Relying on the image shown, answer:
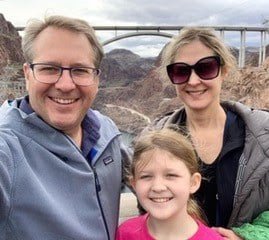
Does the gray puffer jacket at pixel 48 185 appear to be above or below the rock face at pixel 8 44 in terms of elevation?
below

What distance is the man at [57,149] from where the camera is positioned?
967 millimetres

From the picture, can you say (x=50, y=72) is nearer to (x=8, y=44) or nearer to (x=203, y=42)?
(x=203, y=42)

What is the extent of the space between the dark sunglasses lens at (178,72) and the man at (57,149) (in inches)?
13.9

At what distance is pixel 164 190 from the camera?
1139 mm

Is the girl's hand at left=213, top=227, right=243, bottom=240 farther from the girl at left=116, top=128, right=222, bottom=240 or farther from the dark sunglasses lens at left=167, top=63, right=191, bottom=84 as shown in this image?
the dark sunglasses lens at left=167, top=63, right=191, bottom=84

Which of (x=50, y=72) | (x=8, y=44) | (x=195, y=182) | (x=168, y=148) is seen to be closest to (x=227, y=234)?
(x=195, y=182)

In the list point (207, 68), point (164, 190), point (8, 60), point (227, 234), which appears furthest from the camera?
point (8, 60)

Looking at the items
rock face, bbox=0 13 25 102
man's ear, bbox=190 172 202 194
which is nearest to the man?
man's ear, bbox=190 172 202 194

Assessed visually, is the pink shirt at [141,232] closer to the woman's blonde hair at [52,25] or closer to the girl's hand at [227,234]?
the girl's hand at [227,234]

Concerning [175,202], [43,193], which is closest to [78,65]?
[43,193]

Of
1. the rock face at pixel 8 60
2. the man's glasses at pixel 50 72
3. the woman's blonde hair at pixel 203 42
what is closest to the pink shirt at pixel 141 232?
the man's glasses at pixel 50 72

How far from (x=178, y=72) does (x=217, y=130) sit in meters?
0.24

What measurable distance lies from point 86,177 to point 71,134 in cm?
14

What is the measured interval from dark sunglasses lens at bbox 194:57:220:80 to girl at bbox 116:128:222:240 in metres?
0.31
